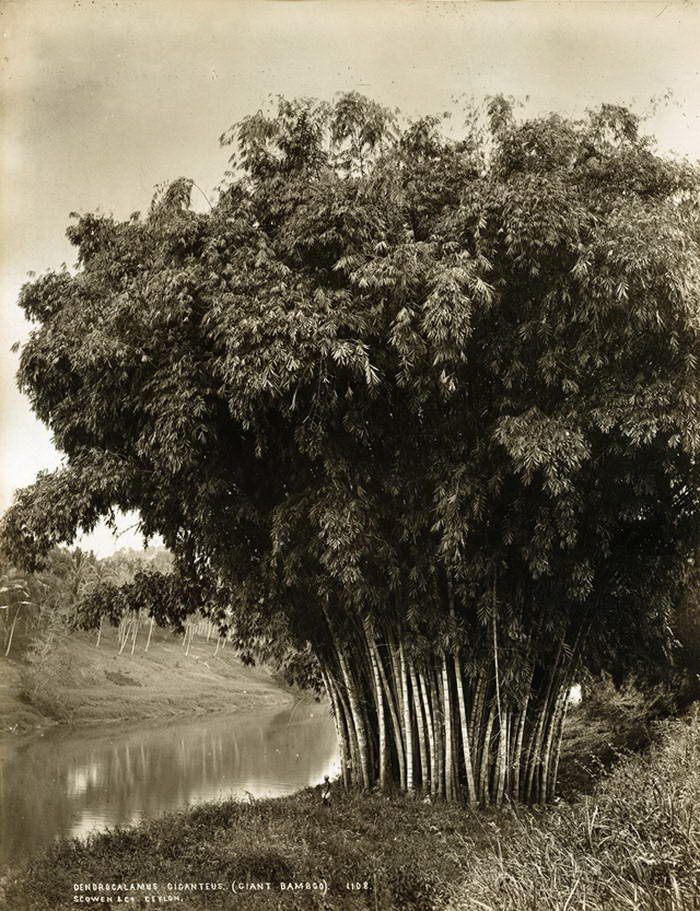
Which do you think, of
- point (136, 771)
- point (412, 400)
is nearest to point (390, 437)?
point (412, 400)

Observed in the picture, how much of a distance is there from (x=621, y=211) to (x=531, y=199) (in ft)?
2.89

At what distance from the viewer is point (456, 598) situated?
923 cm

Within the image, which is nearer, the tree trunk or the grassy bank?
the grassy bank

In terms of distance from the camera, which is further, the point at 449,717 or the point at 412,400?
the point at 449,717

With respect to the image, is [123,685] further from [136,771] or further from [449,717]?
[449,717]

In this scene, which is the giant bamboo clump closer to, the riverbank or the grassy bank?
the grassy bank

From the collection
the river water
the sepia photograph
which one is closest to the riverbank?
the river water

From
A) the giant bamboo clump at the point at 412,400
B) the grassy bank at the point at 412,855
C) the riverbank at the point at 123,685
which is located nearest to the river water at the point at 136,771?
the riverbank at the point at 123,685

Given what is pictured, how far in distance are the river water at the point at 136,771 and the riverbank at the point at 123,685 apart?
1569mm

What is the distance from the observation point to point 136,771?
742 inches

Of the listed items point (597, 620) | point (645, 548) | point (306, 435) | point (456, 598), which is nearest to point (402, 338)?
point (306, 435)

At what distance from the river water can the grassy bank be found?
2618 mm

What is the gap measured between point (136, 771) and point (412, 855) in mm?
13337

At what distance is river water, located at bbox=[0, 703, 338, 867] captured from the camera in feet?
44.4
